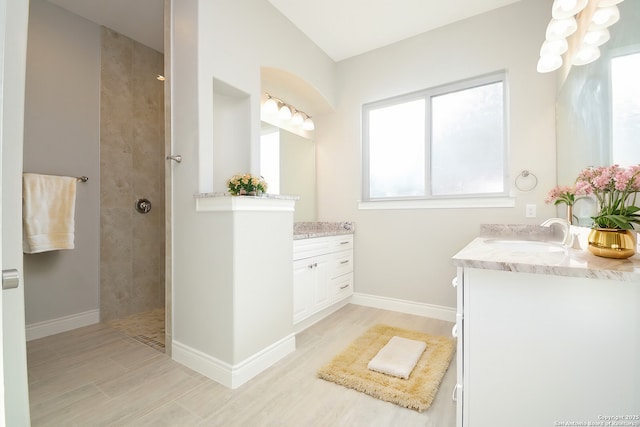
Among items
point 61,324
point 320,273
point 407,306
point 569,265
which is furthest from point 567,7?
point 61,324

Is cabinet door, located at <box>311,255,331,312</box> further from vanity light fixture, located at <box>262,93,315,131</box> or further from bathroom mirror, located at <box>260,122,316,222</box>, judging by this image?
vanity light fixture, located at <box>262,93,315,131</box>

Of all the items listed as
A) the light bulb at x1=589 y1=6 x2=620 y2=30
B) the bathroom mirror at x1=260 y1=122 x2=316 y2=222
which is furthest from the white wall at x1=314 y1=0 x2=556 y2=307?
the light bulb at x1=589 y1=6 x2=620 y2=30

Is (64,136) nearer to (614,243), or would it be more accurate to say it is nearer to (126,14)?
(126,14)

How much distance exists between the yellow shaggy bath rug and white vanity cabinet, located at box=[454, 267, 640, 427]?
0.45m

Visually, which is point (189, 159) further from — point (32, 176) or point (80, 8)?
point (80, 8)

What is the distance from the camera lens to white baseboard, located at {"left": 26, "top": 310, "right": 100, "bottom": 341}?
2.21m

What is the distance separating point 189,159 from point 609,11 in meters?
2.34

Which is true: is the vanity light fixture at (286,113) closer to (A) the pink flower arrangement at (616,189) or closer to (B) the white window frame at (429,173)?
(B) the white window frame at (429,173)

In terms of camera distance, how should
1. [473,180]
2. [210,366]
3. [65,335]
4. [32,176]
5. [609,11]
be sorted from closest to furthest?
1. [609,11]
2. [210,366]
3. [32,176]
4. [65,335]
5. [473,180]

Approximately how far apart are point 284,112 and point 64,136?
1962 millimetres

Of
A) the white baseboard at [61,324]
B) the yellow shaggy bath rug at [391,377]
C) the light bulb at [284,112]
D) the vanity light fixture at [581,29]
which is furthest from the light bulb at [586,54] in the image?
the white baseboard at [61,324]

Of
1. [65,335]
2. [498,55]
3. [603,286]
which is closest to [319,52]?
[498,55]

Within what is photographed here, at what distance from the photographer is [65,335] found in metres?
2.29

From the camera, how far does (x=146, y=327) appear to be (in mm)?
2482
